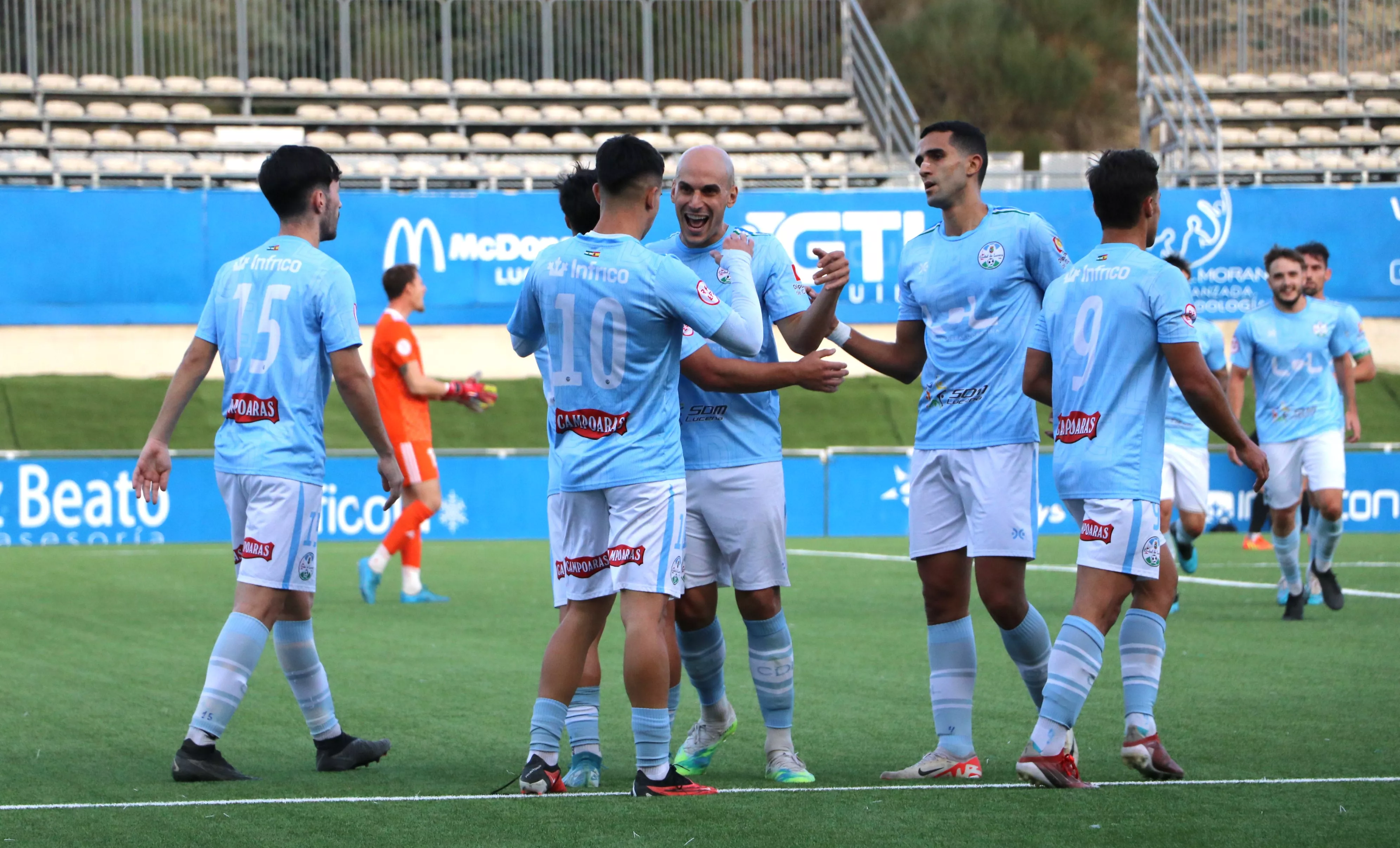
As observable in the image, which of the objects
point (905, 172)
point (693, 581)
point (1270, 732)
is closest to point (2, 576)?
point (693, 581)

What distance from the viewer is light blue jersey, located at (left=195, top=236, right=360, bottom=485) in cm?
538

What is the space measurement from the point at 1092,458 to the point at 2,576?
11.0 meters

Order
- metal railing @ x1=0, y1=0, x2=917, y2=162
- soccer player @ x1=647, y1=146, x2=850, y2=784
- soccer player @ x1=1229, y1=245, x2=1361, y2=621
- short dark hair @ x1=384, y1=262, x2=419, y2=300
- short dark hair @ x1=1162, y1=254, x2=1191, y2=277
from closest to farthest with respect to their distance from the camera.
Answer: soccer player @ x1=647, y1=146, x2=850, y2=784 → short dark hair @ x1=1162, y1=254, x2=1191, y2=277 → soccer player @ x1=1229, y1=245, x2=1361, y2=621 → short dark hair @ x1=384, y1=262, x2=419, y2=300 → metal railing @ x1=0, y1=0, x2=917, y2=162

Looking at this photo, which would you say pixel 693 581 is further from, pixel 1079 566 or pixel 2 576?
pixel 2 576

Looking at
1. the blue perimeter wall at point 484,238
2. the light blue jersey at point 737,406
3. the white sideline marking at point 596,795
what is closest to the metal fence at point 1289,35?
the blue perimeter wall at point 484,238

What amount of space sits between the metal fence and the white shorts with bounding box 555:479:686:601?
2812 cm

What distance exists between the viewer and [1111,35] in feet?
146

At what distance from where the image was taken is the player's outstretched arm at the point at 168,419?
5.37 m

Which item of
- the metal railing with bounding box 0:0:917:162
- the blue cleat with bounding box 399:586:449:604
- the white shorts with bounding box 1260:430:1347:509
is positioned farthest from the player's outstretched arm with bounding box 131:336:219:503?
the metal railing with bounding box 0:0:917:162

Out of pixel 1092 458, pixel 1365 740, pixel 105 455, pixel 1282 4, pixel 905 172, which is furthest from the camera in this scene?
pixel 1282 4

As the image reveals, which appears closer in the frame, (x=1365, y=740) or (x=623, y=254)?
(x=623, y=254)

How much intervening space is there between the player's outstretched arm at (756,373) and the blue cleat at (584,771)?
1258 millimetres

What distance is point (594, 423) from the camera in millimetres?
4766

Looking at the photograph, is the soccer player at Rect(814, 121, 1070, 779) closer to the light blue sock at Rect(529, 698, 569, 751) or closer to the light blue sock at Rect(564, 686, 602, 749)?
the light blue sock at Rect(564, 686, 602, 749)
